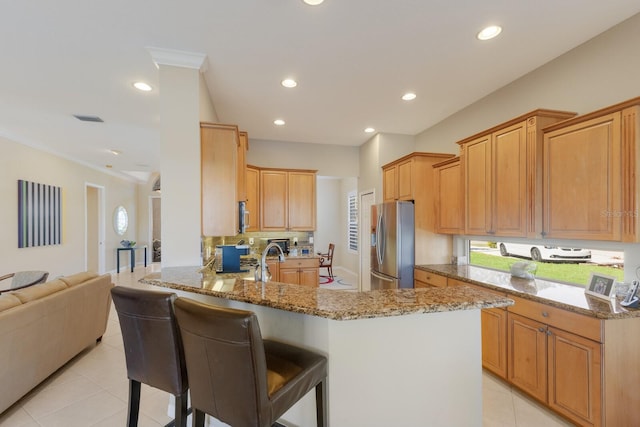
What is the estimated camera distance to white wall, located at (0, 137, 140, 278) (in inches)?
183

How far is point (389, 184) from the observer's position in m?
4.56

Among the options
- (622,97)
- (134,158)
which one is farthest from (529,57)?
(134,158)

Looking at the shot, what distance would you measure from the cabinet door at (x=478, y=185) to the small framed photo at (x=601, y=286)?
870 millimetres

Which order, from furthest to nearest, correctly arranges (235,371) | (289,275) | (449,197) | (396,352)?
(289,275), (449,197), (396,352), (235,371)

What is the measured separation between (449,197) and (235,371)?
323cm

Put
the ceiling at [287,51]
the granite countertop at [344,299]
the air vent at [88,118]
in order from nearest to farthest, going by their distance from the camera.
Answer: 1. the granite countertop at [344,299]
2. the ceiling at [287,51]
3. the air vent at [88,118]

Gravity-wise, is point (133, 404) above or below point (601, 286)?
below

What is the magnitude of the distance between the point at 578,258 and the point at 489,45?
1.97 metres

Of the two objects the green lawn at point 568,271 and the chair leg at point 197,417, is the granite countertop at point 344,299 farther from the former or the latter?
the green lawn at point 568,271

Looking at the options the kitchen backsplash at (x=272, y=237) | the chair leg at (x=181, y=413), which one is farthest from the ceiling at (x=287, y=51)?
the chair leg at (x=181, y=413)

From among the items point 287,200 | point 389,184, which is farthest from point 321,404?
point 287,200

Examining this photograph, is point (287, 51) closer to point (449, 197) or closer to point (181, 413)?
point (449, 197)

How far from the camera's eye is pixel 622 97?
218 cm

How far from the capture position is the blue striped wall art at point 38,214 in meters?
4.89
